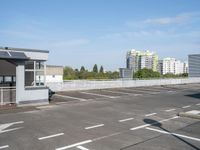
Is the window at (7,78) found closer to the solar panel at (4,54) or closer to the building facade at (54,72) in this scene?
the solar panel at (4,54)

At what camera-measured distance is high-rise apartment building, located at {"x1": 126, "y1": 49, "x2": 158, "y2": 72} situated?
12562 centimetres

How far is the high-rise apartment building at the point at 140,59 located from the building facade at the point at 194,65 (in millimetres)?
62272

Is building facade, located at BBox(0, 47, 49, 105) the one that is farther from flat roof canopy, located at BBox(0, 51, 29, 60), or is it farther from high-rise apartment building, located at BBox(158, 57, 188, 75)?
high-rise apartment building, located at BBox(158, 57, 188, 75)

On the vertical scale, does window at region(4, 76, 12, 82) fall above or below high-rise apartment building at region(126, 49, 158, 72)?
below

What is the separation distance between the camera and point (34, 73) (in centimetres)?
1454

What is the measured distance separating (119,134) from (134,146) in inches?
53.0

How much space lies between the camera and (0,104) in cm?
1384

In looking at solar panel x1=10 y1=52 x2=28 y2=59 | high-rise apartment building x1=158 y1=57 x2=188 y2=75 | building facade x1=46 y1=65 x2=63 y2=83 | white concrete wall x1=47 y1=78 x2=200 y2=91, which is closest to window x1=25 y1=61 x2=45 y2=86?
solar panel x1=10 y1=52 x2=28 y2=59

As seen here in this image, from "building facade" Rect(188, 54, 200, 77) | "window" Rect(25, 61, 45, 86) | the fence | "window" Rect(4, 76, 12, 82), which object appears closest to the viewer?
the fence

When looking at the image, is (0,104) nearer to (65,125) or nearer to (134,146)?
(65,125)

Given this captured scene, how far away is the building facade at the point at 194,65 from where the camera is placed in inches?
2318

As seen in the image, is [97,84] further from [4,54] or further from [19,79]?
[4,54]

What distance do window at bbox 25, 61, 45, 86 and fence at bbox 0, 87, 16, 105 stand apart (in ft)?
3.29

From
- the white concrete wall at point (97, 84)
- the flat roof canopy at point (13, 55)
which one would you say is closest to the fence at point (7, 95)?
the flat roof canopy at point (13, 55)
